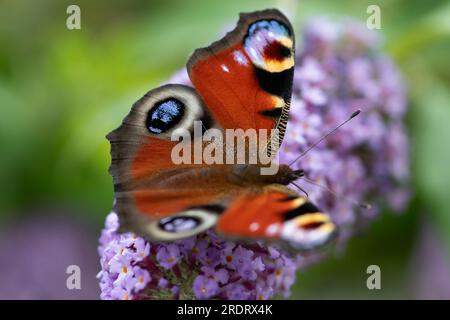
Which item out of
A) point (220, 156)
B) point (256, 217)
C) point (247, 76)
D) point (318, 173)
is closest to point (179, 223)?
point (256, 217)

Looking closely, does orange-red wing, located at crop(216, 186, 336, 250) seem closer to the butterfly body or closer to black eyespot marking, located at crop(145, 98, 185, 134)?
the butterfly body

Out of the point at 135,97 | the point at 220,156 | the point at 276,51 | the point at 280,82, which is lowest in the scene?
the point at 220,156

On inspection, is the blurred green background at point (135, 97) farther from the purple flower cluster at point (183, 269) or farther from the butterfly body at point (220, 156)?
the purple flower cluster at point (183, 269)

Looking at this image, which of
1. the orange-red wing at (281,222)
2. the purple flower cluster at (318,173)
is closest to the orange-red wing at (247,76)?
the purple flower cluster at (318,173)

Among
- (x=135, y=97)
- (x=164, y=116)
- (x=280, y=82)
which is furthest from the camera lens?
(x=135, y=97)

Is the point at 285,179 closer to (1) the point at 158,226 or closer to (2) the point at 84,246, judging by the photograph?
(1) the point at 158,226

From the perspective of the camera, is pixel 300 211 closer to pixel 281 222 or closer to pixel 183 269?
pixel 281 222
